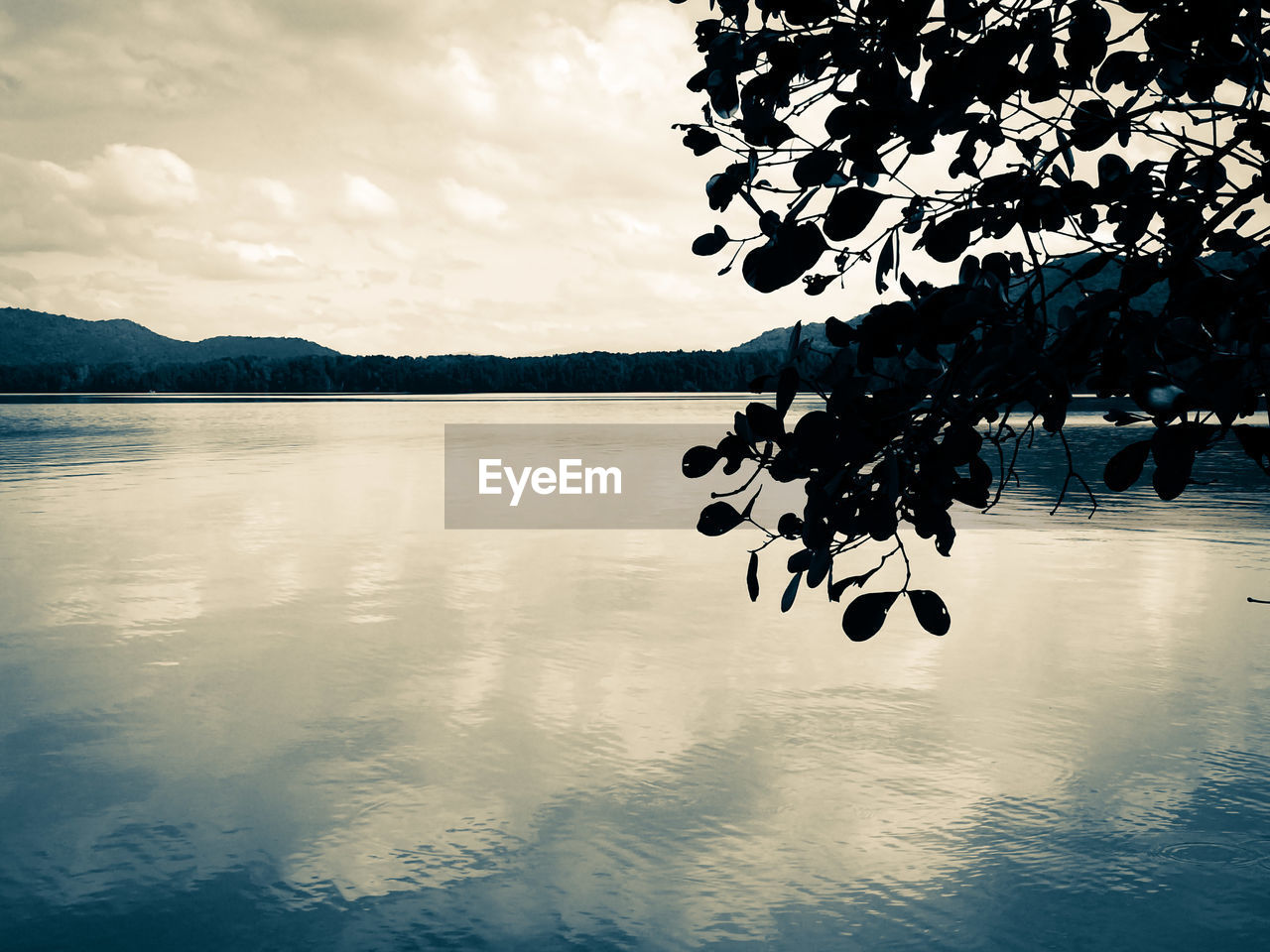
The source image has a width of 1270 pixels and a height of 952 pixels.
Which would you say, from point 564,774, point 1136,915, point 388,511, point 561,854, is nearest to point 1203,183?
point 1136,915

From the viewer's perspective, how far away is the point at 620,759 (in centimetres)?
584

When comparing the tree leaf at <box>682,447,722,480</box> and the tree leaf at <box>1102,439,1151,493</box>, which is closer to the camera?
the tree leaf at <box>1102,439,1151,493</box>

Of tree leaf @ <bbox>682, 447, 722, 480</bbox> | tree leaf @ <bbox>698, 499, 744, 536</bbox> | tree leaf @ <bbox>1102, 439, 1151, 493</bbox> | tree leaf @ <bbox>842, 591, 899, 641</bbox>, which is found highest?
tree leaf @ <bbox>1102, 439, 1151, 493</bbox>

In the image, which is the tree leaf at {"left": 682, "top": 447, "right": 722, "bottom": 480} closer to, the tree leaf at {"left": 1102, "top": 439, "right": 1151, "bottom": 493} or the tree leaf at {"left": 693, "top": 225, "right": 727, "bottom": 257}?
the tree leaf at {"left": 693, "top": 225, "right": 727, "bottom": 257}

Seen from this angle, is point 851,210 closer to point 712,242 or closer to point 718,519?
point 712,242

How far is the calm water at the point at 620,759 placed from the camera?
13.8 ft

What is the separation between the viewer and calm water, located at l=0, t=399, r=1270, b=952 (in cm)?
421

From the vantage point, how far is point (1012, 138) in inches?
117

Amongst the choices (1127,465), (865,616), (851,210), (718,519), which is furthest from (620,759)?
(851,210)

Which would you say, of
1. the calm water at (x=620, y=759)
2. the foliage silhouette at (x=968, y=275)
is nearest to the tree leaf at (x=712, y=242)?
the foliage silhouette at (x=968, y=275)

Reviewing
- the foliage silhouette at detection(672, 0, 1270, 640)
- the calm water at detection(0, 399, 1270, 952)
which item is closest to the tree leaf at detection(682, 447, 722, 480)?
the foliage silhouette at detection(672, 0, 1270, 640)

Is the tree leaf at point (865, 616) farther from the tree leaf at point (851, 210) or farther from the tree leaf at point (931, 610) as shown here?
the tree leaf at point (851, 210)

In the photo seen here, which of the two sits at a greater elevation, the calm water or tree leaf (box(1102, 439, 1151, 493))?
tree leaf (box(1102, 439, 1151, 493))

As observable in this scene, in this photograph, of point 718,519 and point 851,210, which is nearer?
point 851,210
